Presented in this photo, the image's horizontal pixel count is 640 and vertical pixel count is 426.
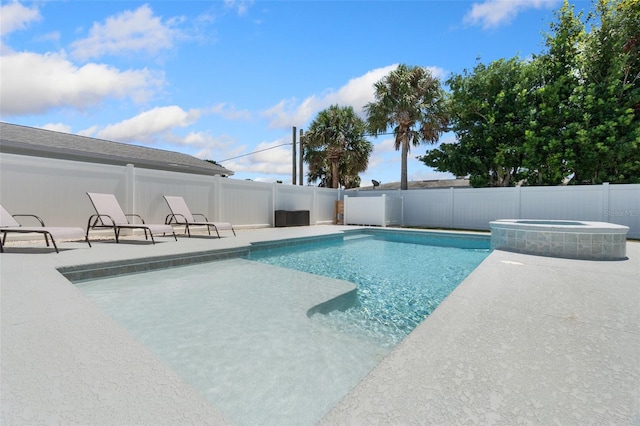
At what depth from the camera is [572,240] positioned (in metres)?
5.70

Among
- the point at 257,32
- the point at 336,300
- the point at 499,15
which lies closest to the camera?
the point at 336,300

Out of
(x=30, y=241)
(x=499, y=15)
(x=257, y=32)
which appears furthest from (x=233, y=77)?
(x=499, y=15)

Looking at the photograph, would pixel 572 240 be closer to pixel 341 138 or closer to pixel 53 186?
pixel 53 186

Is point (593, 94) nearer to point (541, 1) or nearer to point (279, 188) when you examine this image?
point (541, 1)

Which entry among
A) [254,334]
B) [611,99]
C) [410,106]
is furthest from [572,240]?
[410,106]

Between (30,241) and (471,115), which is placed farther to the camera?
(471,115)

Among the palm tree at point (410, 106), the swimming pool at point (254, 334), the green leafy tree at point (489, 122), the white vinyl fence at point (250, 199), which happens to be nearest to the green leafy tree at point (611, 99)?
the green leafy tree at point (489, 122)

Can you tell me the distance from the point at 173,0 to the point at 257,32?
261 cm

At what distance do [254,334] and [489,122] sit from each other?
604 inches

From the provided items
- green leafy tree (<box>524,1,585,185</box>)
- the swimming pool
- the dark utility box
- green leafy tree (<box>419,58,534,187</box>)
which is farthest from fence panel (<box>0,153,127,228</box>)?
green leafy tree (<box>524,1,585,185</box>)

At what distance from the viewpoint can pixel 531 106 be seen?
13953 mm

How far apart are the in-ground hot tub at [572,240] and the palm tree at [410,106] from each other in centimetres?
1094

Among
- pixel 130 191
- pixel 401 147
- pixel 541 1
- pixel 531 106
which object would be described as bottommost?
pixel 130 191

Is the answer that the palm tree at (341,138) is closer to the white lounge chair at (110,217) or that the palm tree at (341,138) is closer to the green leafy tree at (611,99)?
the green leafy tree at (611,99)
